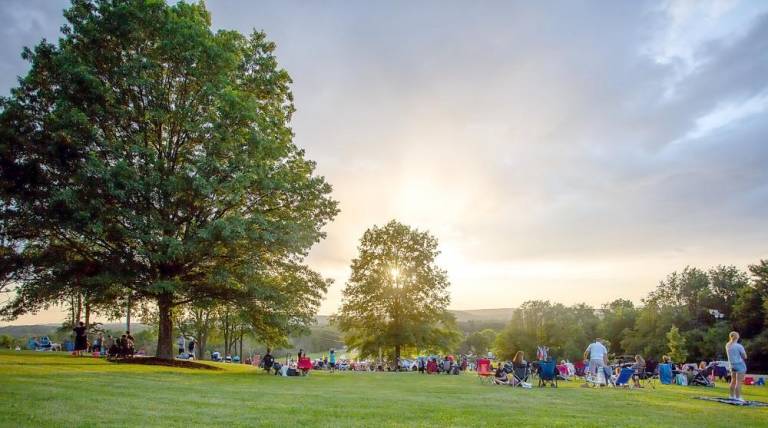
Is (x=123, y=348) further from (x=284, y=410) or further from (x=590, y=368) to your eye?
→ (x=590, y=368)

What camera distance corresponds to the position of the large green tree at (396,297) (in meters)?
51.4

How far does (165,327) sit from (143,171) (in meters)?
8.46

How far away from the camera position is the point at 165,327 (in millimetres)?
27656

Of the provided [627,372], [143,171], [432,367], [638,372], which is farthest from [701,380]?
[143,171]

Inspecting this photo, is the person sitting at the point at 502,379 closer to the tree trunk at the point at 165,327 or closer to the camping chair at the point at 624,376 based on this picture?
the camping chair at the point at 624,376

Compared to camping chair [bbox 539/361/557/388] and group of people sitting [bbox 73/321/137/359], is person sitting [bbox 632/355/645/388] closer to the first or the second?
camping chair [bbox 539/361/557/388]

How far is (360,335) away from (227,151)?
105 feet

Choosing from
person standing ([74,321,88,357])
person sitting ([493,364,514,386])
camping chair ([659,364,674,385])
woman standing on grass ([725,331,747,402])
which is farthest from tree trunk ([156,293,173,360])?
camping chair ([659,364,674,385])

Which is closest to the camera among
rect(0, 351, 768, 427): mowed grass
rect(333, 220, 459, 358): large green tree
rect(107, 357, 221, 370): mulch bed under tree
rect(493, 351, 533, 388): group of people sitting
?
rect(0, 351, 768, 427): mowed grass

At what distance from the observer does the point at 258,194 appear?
27484 mm

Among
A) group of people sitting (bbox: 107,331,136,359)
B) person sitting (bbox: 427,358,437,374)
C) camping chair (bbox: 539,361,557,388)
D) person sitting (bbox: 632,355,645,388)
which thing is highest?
group of people sitting (bbox: 107,331,136,359)

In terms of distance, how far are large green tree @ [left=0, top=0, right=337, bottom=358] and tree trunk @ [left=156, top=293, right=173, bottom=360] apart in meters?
0.07

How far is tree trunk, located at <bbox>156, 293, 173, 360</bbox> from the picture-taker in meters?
26.6

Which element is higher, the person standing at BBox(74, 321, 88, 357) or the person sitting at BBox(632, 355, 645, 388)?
the person standing at BBox(74, 321, 88, 357)
